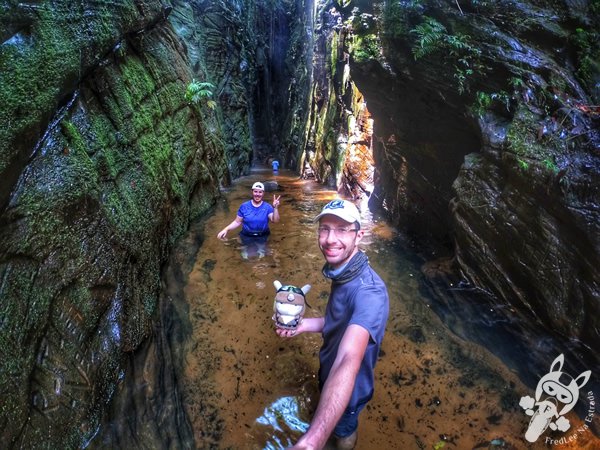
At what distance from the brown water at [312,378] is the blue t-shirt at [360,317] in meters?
0.97

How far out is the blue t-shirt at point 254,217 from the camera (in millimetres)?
7113

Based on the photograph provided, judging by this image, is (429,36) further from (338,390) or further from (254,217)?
(338,390)

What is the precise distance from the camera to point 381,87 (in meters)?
7.78

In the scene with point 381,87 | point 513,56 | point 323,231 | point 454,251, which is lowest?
point 454,251

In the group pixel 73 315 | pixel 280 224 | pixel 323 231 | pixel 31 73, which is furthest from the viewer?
pixel 280 224

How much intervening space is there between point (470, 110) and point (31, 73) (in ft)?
18.5

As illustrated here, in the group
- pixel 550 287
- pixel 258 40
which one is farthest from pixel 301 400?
pixel 258 40

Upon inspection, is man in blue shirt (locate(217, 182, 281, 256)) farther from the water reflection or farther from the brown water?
the water reflection

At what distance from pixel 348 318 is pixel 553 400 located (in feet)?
9.16

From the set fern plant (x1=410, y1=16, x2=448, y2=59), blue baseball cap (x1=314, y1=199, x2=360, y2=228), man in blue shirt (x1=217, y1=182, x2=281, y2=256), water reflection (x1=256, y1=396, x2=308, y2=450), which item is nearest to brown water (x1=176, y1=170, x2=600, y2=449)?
water reflection (x1=256, y1=396, x2=308, y2=450)

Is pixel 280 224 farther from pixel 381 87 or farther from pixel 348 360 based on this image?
pixel 348 360

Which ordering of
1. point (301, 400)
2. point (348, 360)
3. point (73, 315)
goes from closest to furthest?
point (348, 360)
point (73, 315)
point (301, 400)

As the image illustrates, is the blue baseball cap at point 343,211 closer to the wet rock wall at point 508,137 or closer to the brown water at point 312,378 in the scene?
the brown water at point 312,378

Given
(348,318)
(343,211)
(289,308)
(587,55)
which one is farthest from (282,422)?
(587,55)
